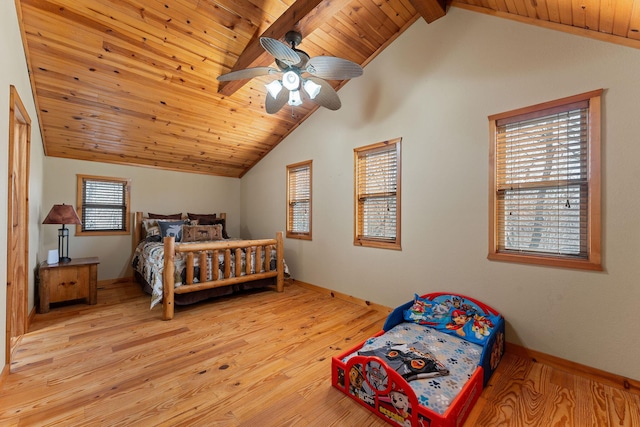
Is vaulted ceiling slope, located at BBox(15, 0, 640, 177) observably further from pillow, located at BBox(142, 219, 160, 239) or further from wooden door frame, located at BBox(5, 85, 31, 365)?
pillow, located at BBox(142, 219, 160, 239)

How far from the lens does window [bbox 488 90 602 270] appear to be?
1.91 metres

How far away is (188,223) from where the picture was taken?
4637mm

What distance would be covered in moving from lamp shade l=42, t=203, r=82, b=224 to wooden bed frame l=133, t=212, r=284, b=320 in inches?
48.2

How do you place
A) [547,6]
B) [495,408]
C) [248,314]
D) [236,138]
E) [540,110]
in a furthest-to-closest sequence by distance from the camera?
[236,138] → [248,314] → [540,110] → [547,6] → [495,408]

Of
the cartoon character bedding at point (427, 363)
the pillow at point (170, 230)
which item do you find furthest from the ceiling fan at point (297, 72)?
the pillow at point (170, 230)

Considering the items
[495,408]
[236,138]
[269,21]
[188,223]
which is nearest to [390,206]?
[495,408]

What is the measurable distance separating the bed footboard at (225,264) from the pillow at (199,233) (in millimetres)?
812

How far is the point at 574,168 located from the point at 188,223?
4.92 metres

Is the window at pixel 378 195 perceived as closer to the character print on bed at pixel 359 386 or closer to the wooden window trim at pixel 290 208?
the wooden window trim at pixel 290 208

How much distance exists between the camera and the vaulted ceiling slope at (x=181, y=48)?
215cm

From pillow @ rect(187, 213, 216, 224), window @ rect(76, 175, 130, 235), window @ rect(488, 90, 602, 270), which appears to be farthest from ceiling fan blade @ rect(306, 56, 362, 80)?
window @ rect(76, 175, 130, 235)

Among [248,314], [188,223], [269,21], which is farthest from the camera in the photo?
[188,223]

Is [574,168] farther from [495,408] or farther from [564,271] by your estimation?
[495,408]

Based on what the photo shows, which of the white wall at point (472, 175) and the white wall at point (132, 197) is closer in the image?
the white wall at point (472, 175)
